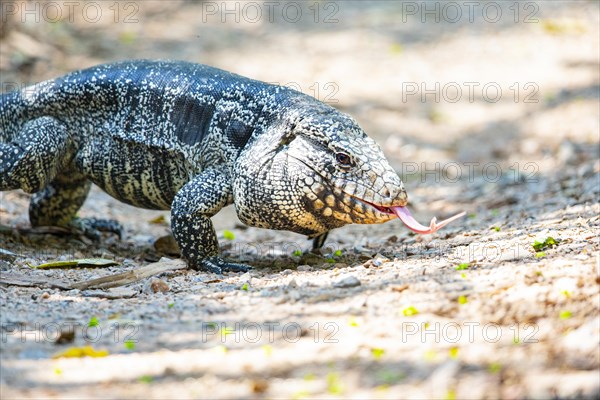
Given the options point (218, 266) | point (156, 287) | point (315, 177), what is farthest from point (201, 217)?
point (315, 177)

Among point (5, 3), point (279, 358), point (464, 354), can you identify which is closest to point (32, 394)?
point (279, 358)

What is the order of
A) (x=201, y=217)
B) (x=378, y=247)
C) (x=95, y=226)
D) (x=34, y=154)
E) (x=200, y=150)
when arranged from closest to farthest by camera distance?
(x=201, y=217), (x=200, y=150), (x=34, y=154), (x=378, y=247), (x=95, y=226)

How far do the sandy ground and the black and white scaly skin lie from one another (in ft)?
1.82

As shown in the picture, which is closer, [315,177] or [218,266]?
[315,177]

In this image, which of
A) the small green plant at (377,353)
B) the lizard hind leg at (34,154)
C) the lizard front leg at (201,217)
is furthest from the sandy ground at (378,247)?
the lizard hind leg at (34,154)

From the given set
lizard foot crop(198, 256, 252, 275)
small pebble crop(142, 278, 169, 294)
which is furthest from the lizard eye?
small pebble crop(142, 278, 169, 294)

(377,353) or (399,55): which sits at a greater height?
(399,55)

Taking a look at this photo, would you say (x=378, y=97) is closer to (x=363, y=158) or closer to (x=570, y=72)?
(x=570, y=72)

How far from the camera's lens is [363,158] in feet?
23.4

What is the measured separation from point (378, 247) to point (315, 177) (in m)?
1.89

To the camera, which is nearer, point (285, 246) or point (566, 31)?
point (285, 246)

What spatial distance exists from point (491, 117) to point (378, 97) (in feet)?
7.51

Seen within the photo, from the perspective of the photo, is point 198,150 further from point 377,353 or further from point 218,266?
point 377,353

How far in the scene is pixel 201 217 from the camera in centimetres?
761
